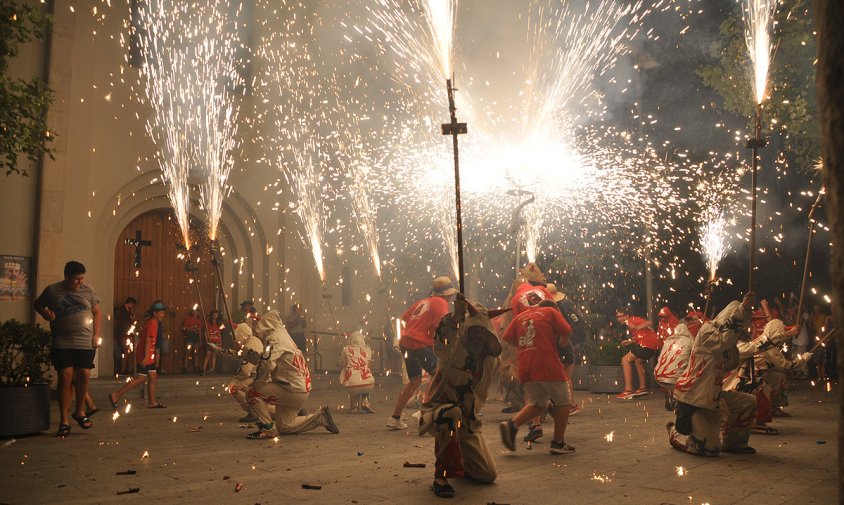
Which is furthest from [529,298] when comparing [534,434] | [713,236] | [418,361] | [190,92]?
[713,236]

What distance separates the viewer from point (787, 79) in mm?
12758

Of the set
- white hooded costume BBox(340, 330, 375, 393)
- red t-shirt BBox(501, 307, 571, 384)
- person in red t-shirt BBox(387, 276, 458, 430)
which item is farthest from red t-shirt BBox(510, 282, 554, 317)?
white hooded costume BBox(340, 330, 375, 393)

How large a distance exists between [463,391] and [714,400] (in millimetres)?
2652

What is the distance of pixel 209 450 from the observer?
7.07 metres

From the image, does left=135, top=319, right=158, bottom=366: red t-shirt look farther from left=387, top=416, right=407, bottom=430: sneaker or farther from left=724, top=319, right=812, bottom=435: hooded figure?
left=724, top=319, right=812, bottom=435: hooded figure

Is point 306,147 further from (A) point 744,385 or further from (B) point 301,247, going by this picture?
(A) point 744,385

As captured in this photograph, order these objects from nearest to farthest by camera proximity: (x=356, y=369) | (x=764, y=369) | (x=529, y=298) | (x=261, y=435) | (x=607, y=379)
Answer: (x=529, y=298) < (x=261, y=435) < (x=764, y=369) < (x=356, y=369) < (x=607, y=379)

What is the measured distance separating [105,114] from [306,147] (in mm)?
5751

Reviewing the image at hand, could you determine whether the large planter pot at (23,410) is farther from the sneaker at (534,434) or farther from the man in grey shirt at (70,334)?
the sneaker at (534,434)

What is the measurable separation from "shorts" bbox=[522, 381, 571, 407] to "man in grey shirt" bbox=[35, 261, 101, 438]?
498 centimetres

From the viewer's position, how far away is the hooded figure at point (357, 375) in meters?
10.8

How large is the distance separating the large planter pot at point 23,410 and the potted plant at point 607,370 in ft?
32.8

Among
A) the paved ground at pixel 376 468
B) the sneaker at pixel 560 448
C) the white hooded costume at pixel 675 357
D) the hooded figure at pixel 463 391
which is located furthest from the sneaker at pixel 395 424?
the white hooded costume at pixel 675 357

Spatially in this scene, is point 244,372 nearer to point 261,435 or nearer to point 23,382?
point 261,435
